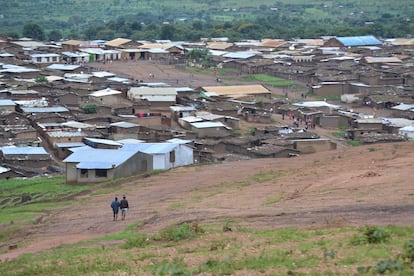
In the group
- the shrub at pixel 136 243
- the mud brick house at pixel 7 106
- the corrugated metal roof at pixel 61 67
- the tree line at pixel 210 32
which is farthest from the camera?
the tree line at pixel 210 32

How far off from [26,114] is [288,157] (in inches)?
503

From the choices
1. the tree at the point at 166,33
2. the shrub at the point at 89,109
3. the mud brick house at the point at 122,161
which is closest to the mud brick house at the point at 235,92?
the shrub at the point at 89,109

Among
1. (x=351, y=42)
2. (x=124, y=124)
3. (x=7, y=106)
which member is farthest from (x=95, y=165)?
(x=351, y=42)

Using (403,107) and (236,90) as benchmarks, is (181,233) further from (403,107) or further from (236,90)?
(236,90)

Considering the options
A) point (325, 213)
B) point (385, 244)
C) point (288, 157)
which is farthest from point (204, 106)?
point (385, 244)

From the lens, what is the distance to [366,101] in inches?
1884

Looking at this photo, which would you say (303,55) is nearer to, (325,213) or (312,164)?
(312,164)

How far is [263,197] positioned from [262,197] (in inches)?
1.1

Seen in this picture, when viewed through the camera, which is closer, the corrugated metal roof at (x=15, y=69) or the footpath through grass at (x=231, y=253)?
the footpath through grass at (x=231, y=253)

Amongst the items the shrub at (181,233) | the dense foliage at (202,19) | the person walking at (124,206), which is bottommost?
the dense foliage at (202,19)

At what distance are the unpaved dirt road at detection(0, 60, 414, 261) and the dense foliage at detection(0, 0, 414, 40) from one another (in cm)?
6092

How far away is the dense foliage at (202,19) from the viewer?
306 ft

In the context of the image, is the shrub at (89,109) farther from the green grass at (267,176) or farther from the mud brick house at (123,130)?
the green grass at (267,176)

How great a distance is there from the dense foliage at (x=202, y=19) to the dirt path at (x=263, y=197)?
6118 centimetres
